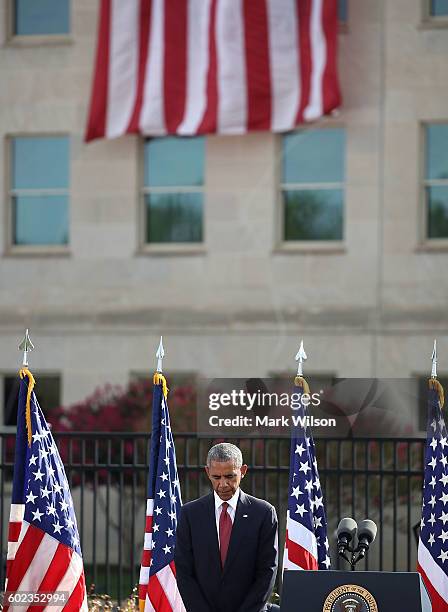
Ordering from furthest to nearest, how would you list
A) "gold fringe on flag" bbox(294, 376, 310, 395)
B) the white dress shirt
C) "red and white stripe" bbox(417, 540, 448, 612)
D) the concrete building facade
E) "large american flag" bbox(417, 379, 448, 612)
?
the concrete building facade, "gold fringe on flag" bbox(294, 376, 310, 395), "large american flag" bbox(417, 379, 448, 612), "red and white stripe" bbox(417, 540, 448, 612), the white dress shirt

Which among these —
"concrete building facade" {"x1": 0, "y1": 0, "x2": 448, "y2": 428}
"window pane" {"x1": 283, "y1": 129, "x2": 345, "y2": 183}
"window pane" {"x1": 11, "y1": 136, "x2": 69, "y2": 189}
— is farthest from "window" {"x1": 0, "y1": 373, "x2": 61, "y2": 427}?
"window pane" {"x1": 283, "y1": 129, "x2": 345, "y2": 183}

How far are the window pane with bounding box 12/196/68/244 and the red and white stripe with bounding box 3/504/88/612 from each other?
12.9 metres

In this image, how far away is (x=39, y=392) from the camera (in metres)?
23.4

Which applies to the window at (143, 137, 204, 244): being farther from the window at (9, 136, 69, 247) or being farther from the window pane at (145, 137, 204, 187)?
the window at (9, 136, 69, 247)

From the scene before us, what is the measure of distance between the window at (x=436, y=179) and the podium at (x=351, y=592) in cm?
1421

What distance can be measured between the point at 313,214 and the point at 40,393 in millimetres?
5460

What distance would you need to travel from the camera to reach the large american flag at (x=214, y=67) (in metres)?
21.8

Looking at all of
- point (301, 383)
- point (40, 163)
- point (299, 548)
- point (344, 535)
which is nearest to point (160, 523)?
point (299, 548)

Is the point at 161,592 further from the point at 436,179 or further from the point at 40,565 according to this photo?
the point at 436,179

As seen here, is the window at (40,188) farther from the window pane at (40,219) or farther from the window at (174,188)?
the window at (174,188)

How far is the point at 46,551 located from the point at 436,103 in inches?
516

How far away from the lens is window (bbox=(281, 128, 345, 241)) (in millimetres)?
22312

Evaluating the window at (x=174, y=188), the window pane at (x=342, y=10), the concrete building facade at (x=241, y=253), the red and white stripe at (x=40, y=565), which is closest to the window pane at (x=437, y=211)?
the concrete building facade at (x=241, y=253)

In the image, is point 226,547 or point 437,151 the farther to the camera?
point 437,151
